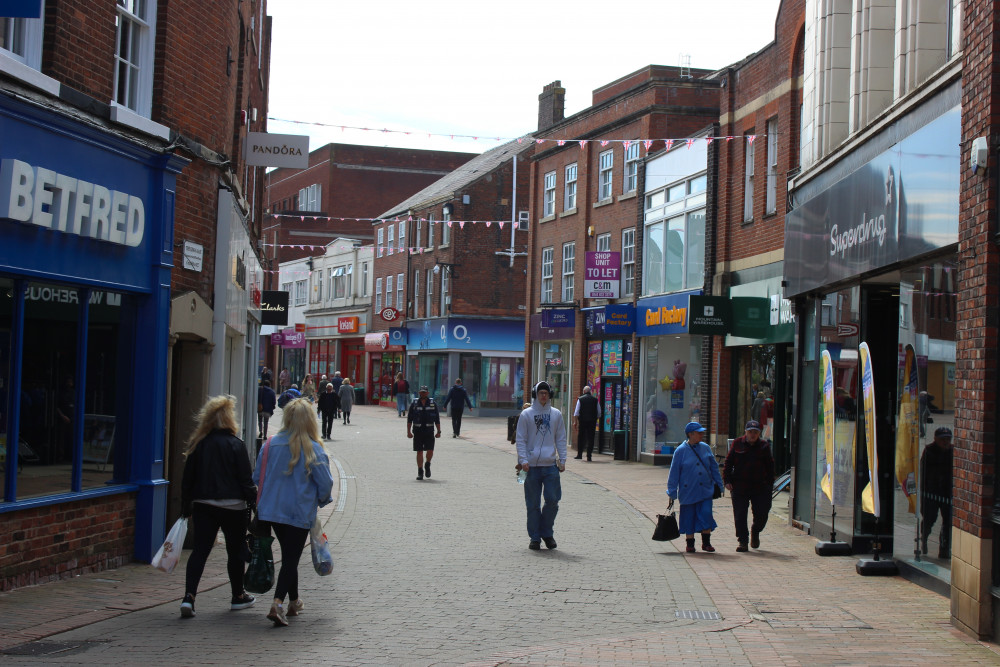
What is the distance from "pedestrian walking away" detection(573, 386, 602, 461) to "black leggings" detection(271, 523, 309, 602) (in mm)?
18901

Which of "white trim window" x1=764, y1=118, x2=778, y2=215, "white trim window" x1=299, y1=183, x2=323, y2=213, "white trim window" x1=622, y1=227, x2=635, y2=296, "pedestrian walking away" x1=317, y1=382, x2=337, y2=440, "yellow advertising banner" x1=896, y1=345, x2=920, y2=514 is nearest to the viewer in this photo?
"yellow advertising banner" x1=896, y1=345, x2=920, y2=514

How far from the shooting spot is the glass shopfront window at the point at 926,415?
31.5 ft

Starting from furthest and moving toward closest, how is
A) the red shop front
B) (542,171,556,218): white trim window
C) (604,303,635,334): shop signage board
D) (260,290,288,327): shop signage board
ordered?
1. the red shop front
2. (542,171,556,218): white trim window
3. (604,303,635,334): shop signage board
4. (260,290,288,327): shop signage board

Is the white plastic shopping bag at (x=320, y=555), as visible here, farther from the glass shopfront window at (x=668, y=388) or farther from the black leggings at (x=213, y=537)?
the glass shopfront window at (x=668, y=388)

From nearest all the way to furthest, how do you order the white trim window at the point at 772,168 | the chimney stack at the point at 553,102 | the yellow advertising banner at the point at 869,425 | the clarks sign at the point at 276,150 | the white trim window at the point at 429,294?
the yellow advertising banner at the point at 869,425 < the clarks sign at the point at 276,150 < the white trim window at the point at 772,168 < the chimney stack at the point at 553,102 < the white trim window at the point at 429,294

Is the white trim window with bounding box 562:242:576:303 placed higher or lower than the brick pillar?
higher

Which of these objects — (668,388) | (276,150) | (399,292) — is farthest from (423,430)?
(399,292)

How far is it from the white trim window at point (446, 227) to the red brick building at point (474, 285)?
0.05 metres

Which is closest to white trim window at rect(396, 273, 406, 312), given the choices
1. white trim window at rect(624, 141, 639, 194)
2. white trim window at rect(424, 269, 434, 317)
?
white trim window at rect(424, 269, 434, 317)

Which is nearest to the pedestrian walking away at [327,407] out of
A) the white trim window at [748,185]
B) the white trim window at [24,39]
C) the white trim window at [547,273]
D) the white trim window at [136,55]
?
the white trim window at [547,273]

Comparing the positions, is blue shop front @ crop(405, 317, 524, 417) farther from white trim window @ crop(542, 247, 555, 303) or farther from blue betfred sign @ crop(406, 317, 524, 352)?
white trim window @ crop(542, 247, 555, 303)

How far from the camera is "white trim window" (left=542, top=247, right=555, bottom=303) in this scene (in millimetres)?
34406

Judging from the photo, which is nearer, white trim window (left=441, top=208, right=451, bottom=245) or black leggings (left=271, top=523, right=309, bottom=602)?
black leggings (left=271, top=523, right=309, bottom=602)

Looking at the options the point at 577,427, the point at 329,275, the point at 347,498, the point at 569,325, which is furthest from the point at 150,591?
the point at 329,275
